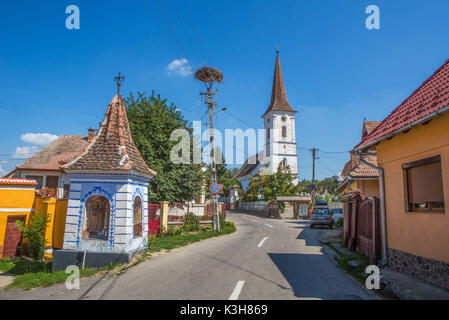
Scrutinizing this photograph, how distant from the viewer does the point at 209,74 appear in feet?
70.7

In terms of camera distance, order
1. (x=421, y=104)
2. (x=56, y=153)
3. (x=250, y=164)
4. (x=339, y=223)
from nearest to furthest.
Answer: (x=421, y=104) → (x=339, y=223) → (x=56, y=153) → (x=250, y=164)

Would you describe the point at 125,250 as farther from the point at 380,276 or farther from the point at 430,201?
the point at 430,201

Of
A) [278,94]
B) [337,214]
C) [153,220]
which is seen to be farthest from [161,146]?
[278,94]

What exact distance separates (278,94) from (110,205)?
55.7m

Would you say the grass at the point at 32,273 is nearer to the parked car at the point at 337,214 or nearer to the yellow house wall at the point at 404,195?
the yellow house wall at the point at 404,195

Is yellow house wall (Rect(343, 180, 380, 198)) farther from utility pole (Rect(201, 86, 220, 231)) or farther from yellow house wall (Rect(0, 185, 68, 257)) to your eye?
yellow house wall (Rect(0, 185, 68, 257))

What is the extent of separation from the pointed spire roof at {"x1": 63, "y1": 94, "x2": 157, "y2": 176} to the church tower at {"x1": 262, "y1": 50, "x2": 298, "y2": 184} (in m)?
47.5

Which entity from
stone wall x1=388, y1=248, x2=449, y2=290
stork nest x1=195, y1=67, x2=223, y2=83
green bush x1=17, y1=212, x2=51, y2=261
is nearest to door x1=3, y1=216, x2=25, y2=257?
green bush x1=17, y1=212, x2=51, y2=261

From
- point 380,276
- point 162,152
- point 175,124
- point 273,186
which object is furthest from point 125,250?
point 273,186

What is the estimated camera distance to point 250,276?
7777 mm

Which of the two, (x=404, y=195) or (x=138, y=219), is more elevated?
(x=404, y=195)

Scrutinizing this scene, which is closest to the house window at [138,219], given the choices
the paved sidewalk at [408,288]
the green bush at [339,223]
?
the paved sidewalk at [408,288]

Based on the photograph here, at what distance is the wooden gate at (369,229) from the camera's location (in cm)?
931

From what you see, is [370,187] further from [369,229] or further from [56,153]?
[56,153]
